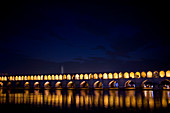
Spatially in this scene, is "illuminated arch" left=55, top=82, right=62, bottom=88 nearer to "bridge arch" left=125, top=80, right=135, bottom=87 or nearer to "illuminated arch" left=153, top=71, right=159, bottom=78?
"bridge arch" left=125, top=80, right=135, bottom=87

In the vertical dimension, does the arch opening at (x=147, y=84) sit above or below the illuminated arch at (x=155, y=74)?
below

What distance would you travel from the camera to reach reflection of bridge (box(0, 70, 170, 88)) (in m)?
47.7

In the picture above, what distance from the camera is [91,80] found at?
5381 centimetres

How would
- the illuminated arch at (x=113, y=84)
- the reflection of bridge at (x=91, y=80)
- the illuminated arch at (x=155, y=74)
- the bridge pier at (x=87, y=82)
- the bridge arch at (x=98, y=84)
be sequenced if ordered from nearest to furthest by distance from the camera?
the reflection of bridge at (x=91, y=80)
the illuminated arch at (x=155, y=74)
the bridge pier at (x=87, y=82)
the illuminated arch at (x=113, y=84)
the bridge arch at (x=98, y=84)

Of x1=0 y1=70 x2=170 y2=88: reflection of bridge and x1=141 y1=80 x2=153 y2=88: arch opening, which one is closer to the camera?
x1=141 y1=80 x2=153 y2=88: arch opening

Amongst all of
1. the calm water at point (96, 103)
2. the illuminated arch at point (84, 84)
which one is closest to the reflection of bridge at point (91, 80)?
the illuminated arch at point (84, 84)

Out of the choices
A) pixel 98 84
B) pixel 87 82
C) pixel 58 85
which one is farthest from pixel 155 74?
pixel 58 85

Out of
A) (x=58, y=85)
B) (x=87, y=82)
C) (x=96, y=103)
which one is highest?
(x=87, y=82)

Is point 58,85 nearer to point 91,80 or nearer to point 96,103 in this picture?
point 91,80

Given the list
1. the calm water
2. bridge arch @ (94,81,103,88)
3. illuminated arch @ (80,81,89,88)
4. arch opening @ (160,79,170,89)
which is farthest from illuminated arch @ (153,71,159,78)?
the calm water

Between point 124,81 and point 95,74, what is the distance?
9.02 metres

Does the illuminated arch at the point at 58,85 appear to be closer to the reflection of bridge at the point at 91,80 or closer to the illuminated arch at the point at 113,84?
the reflection of bridge at the point at 91,80

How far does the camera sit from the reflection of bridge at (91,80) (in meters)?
47.7

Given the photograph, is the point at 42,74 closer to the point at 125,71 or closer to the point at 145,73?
the point at 125,71
